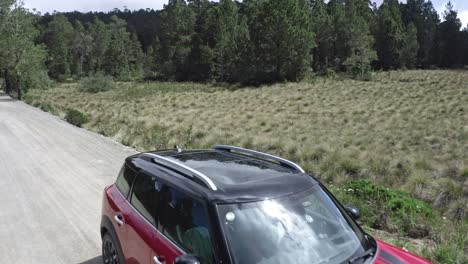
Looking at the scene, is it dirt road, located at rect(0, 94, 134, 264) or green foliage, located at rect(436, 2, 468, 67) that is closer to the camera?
dirt road, located at rect(0, 94, 134, 264)

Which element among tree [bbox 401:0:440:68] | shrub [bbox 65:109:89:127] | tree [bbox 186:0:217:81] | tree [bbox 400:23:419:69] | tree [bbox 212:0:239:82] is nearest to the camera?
shrub [bbox 65:109:89:127]

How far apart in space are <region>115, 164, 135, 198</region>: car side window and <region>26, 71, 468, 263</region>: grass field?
11.6 ft

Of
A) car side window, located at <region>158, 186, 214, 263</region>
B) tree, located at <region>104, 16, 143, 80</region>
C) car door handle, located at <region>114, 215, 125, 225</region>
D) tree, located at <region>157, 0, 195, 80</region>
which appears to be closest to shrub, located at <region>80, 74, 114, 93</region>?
tree, located at <region>157, 0, 195, 80</region>

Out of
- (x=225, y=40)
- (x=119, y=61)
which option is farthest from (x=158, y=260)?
(x=119, y=61)

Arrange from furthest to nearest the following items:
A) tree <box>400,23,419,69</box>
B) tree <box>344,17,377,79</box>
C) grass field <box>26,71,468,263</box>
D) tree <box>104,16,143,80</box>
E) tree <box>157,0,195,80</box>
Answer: tree <box>104,16,143,80</box> < tree <box>400,23,419,69</box> < tree <box>157,0,195,80</box> < tree <box>344,17,377,79</box> < grass field <box>26,71,468,263</box>

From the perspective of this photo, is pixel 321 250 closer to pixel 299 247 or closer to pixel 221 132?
pixel 299 247

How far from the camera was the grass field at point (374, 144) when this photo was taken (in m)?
6.63

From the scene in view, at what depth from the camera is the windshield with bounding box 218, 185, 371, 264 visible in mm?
2984

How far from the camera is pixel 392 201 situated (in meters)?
7.07

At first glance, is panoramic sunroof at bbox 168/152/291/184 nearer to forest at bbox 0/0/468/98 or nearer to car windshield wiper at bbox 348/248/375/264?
car windshield wiper at bbox 348/248/375/264

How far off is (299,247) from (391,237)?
352 cm

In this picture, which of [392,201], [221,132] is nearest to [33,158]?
[221,132]

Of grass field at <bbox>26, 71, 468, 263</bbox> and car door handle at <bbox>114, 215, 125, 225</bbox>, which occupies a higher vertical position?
car door handle at <bbox>114, 215, 125, 225</bbox>

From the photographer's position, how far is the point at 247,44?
5291 cm
